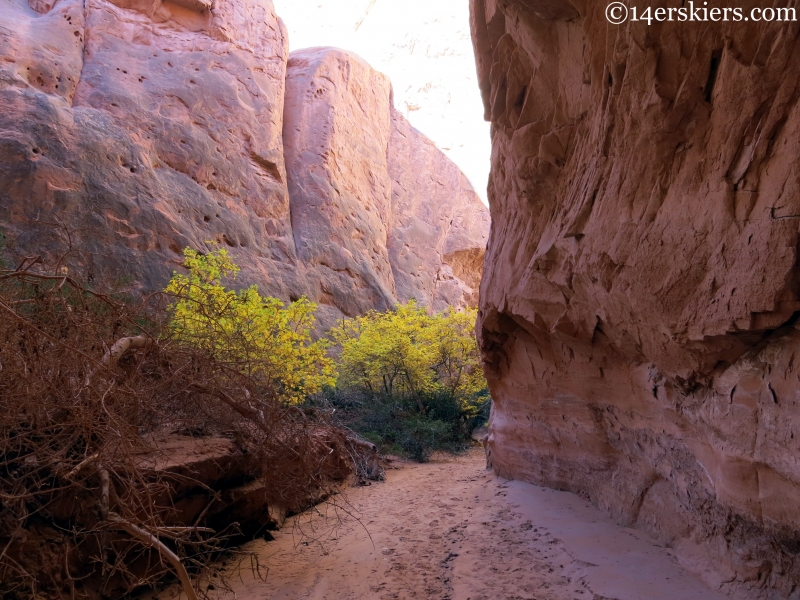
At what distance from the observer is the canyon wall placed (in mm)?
13203

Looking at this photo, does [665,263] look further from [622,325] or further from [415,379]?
[415,379]

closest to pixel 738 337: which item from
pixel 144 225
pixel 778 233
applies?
pixel 778 233

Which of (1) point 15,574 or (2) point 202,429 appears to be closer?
(1) point 15,574

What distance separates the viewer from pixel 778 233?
2701 millimetres

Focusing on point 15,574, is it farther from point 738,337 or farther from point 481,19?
point 481,19

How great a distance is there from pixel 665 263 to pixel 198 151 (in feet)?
51.1

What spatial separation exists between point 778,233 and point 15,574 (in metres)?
4.68

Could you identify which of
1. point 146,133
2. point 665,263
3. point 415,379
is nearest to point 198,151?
point 146,133

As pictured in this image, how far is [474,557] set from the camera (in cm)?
450

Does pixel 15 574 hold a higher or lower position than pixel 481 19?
lower

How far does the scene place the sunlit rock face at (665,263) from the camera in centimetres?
283

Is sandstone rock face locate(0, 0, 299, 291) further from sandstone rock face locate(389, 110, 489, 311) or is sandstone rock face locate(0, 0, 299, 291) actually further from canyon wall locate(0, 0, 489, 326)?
sandstone rock face locate(389, 110, 489, 311)

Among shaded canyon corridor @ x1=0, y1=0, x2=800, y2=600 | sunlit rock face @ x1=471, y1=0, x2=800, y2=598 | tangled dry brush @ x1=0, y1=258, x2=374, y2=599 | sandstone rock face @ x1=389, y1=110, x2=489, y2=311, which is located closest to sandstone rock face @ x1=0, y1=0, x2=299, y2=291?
shaded canyon corridor @ x1=0, y1=0, x2=800, y2=600

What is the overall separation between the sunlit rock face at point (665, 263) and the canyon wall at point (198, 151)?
9.09 m
